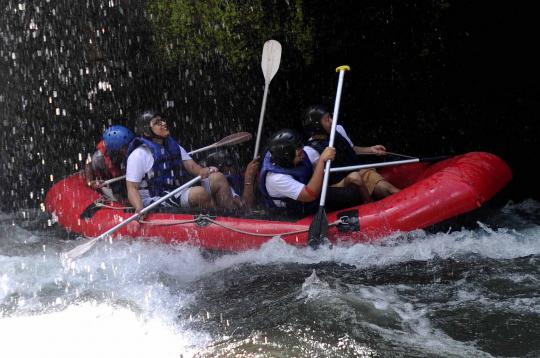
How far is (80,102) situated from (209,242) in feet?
11.8

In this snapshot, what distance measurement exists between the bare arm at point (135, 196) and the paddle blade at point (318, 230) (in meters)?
1.53

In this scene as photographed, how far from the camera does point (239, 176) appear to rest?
6.04 m

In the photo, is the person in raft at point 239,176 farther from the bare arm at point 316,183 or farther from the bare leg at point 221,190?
the bare arm at point 316,183

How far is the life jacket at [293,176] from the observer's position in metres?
4.97

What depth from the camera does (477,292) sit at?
392 cm

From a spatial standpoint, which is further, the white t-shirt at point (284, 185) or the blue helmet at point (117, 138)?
the blue helmet at point (117, 138)

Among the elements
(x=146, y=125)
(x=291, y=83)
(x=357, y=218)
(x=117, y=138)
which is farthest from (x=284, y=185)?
(x=291, y=83)

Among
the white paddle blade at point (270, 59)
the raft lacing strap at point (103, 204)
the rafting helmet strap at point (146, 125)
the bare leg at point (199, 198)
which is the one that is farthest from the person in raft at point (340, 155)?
the raft lacing strap at point (103, 204)

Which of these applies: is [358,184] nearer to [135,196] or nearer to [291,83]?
[135,196]

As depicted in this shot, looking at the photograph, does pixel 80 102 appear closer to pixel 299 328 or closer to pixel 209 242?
pixel 209 242

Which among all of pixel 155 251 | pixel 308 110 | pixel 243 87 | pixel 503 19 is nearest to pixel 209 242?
pixel 155 251

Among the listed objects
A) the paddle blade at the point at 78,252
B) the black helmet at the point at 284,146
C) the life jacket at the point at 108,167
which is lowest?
the paddle blade at the point at 78,252

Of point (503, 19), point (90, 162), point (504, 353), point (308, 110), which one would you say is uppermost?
point (503, 19)

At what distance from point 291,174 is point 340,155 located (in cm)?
86
